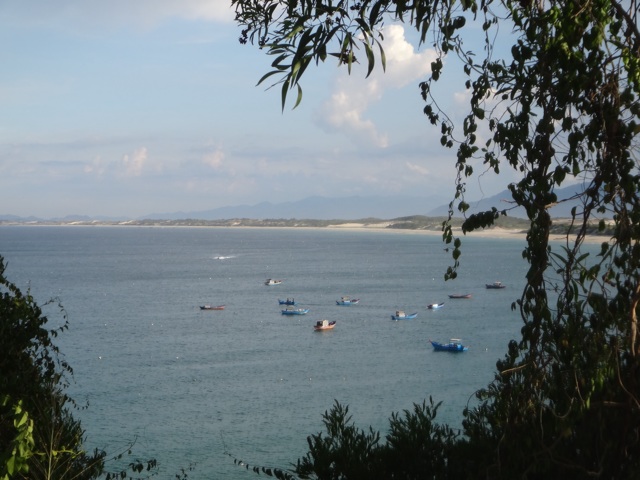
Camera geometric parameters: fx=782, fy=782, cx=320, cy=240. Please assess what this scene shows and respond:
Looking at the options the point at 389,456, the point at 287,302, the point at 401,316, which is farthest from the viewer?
the point at 287,302

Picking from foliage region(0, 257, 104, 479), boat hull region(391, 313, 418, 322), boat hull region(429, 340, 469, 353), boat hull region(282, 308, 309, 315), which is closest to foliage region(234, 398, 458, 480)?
foliage region(0, 257, 104, 479)

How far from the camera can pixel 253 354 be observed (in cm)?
3369

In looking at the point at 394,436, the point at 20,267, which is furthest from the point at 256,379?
the point at 20,267

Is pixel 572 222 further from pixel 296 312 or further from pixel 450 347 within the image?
pixel 296 312

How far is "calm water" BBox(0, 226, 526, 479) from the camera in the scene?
22.8 m

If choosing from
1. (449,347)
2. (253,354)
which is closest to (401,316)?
(449,347)

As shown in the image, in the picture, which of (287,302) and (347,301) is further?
(347,301)

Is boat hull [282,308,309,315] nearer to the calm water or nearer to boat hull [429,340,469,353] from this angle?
the calm water

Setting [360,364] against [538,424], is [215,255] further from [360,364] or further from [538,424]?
[538,424]

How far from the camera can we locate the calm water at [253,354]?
74.7 feet

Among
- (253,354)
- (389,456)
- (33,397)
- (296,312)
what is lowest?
(253,354)

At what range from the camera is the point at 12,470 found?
3662mm

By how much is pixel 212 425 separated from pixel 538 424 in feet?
69.3

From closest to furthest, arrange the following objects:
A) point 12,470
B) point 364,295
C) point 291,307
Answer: point 12,470 → point 291,307 → point 364,295
